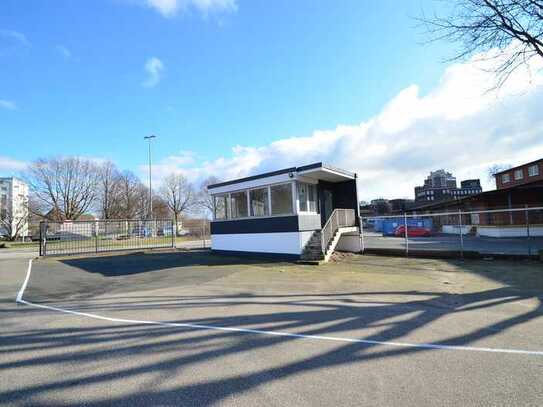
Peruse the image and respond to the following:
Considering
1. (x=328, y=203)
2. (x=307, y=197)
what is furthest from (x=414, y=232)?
(x=307, y=197)

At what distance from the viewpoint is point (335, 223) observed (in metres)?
16.0

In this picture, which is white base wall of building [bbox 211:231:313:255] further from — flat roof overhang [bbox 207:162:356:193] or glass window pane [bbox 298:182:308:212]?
flat roof overhang [bbox 207:162:356:193]

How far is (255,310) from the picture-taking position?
6.43 metres

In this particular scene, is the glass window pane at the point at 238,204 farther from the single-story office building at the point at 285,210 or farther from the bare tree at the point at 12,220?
the bare tree at the point at 12,220

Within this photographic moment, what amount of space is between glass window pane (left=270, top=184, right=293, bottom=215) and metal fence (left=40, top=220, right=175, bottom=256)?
36.1 ft

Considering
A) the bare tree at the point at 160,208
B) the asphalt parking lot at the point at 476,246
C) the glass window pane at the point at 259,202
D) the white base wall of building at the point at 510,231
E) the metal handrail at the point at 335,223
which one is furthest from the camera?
the bare tree at the point at 160,208

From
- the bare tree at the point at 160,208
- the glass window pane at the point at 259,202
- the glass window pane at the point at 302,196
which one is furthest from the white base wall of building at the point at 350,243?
the bare tree at the point at 160,208

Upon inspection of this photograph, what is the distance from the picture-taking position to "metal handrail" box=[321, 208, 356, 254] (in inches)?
579

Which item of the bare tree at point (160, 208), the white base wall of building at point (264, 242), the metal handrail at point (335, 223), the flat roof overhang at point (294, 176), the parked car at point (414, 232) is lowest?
the parked car at point (414, 232)

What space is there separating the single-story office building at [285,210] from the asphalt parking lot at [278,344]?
603 centimetres

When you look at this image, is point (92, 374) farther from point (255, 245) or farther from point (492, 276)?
point (255, 245)

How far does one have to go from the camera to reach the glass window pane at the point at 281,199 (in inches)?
618

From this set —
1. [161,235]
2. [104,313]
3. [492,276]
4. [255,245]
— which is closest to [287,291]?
[104,313]

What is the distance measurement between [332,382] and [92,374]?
8.88 feet
